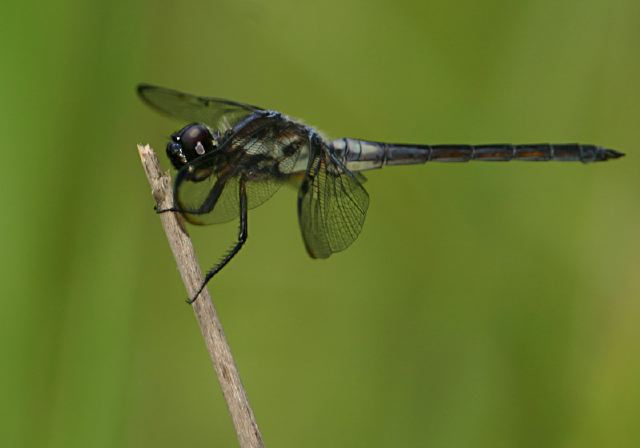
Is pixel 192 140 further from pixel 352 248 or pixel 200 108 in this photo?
pixel 352 248

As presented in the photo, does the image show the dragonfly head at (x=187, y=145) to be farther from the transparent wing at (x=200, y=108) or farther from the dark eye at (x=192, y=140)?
the transparent wing at (x=200, y=108)

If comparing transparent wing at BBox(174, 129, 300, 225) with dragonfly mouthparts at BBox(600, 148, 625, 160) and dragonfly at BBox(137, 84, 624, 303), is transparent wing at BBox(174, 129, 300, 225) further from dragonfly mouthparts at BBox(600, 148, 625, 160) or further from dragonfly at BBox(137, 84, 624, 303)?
dragonfly mouthparts at BBox(600, 148, 625, 160)

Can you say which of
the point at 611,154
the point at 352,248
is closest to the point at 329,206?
the point at 352,248

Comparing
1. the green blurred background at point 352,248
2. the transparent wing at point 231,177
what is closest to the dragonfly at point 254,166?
the transparent wing at point 231,177

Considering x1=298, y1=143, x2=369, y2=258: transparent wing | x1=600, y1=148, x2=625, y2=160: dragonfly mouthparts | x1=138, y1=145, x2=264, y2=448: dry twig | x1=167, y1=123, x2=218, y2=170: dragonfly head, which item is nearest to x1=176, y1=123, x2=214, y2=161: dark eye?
x1=167, y1=123, x2=218, y2=170: dragonfly head

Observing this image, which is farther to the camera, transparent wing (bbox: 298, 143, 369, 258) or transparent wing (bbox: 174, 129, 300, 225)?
transparent wing (bbox: 298, 143, 369, 258)

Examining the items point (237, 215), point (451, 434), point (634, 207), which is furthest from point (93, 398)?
point (634, 207)
